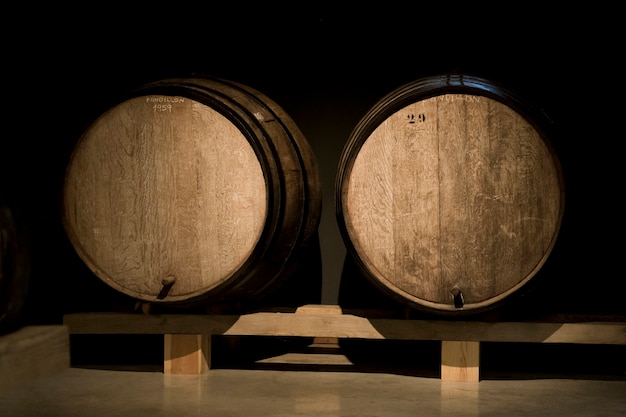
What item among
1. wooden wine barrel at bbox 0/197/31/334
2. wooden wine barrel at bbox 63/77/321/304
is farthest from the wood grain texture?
wooden wine barrel at bbox 0/197/31/334

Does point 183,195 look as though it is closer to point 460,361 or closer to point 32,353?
point 32,353

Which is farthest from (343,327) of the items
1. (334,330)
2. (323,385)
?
(323,385)

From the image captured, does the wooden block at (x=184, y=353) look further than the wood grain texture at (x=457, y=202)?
Yes

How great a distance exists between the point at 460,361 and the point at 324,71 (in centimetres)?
154

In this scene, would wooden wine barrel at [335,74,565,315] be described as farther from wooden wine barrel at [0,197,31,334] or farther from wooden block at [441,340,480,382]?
wooden wine barrel at [0,197,31,334]

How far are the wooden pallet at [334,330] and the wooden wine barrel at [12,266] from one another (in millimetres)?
290

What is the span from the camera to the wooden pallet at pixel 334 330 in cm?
311

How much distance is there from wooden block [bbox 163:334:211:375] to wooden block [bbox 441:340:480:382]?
3.26 feet

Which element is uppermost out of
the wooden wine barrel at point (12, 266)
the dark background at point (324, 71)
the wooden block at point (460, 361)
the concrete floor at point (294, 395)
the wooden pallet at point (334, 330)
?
the dark background at point (324, 71)

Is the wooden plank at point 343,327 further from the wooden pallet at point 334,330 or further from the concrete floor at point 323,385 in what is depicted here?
the concrete floor at point 323,385

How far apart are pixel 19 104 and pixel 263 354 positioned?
1671 millimetres

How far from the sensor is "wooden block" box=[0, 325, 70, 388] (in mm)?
3137

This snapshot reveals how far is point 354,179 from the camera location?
9.90ft

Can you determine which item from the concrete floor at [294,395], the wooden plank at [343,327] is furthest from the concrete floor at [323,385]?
the wooden plank at [343,327]
